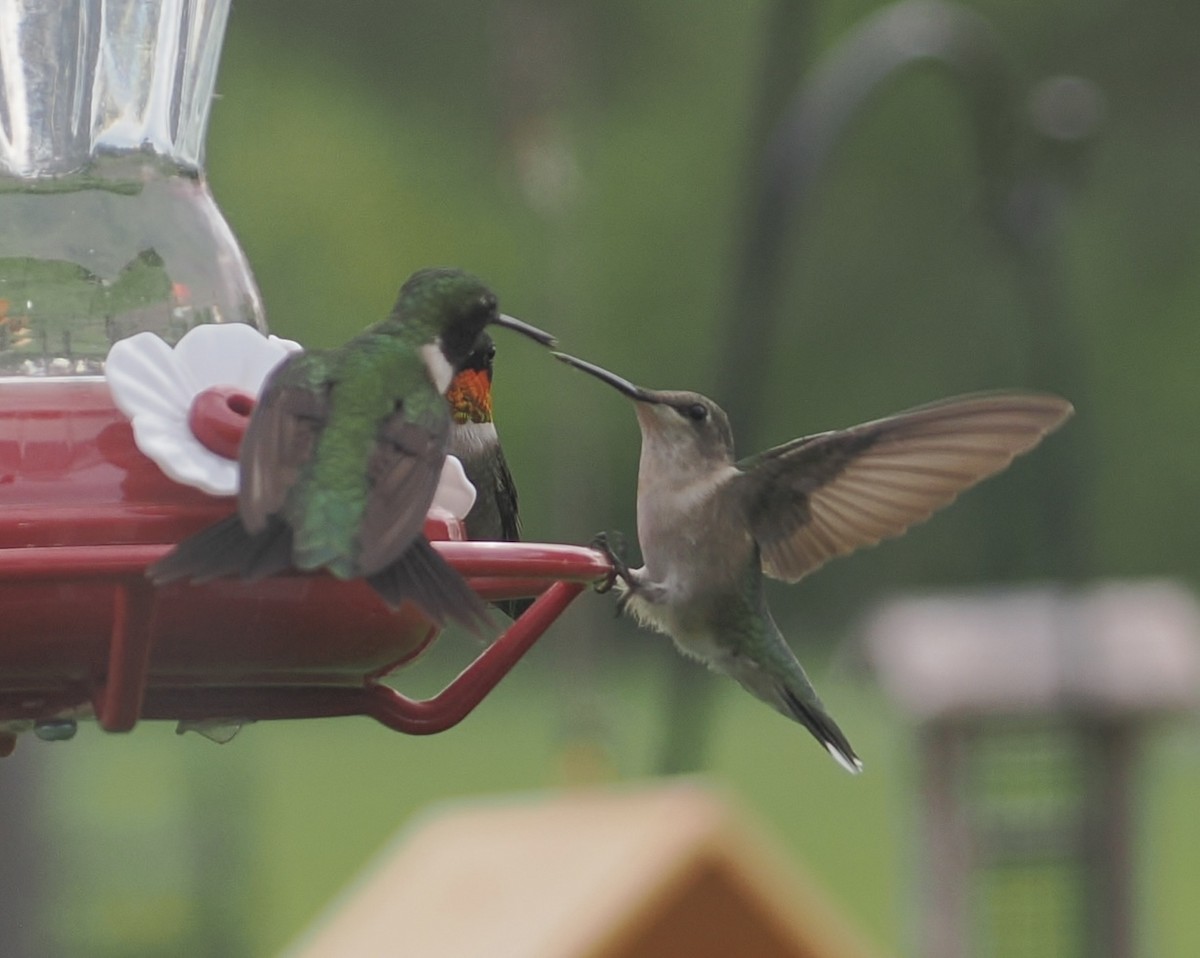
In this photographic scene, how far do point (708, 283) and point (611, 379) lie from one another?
932 inches

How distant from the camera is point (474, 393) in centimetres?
352

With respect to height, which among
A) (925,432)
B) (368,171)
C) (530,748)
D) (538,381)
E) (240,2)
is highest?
(925,432)

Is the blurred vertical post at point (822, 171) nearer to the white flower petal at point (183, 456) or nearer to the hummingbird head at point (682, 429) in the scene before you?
the hummingbird head at point (682, 429)

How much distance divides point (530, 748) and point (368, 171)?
7401 millimetres

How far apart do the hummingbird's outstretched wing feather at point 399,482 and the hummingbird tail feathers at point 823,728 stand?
4.98 feet

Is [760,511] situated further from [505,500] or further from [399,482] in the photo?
[399,482]

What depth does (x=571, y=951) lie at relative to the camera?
4.79 m

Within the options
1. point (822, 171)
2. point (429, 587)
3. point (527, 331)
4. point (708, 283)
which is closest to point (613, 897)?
point (527, 331)

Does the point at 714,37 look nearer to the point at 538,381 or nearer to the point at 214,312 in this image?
the point at 538,381

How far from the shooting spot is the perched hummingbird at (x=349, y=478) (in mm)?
2184

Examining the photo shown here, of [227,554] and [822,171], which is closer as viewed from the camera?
[227,554]

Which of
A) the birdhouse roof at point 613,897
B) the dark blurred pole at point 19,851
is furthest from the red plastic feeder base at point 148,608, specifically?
the dark blurred pole at point 19,851

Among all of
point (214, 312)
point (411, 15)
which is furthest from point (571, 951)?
point (411, 15)

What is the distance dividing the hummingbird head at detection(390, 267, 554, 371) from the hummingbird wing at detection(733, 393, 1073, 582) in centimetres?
96
